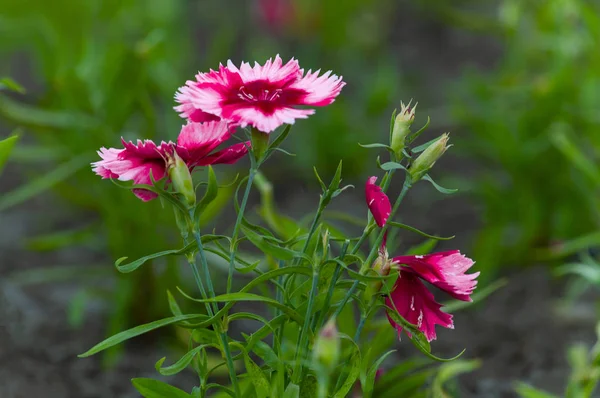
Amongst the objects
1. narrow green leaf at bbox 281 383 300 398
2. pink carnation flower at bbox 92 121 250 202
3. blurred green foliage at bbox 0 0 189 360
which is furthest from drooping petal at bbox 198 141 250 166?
blurred green foliage at bbox 0 0 189 360

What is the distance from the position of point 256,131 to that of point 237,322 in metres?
0.98

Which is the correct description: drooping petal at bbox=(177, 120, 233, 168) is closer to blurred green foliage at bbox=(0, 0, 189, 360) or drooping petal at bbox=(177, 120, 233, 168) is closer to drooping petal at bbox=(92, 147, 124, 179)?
drooping petal at bbox=(92, 147, 124, 179)

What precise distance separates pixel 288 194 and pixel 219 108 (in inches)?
61.6

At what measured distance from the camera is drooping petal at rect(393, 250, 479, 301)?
73 centimetres

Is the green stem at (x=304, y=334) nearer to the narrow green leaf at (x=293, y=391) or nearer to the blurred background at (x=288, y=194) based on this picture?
the narrow green leaf at (x=293, y=391)

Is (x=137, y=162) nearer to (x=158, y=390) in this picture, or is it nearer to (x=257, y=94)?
(x=257, y=94)

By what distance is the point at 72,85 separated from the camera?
1520 mm

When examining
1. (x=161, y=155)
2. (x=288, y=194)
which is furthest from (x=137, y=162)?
(x=288, y=194)

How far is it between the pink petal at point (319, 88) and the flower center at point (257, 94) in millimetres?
17

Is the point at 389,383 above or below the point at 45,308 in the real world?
above

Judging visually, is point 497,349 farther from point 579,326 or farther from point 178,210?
point 178,210

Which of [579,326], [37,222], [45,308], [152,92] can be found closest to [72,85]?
[152,92]

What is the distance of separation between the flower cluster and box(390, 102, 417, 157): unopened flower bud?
0.06 metres

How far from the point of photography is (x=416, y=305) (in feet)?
2.55
